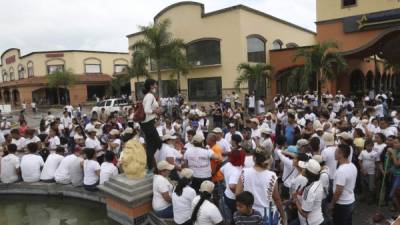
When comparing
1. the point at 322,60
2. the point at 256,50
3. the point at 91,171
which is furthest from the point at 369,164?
the point at 256,50

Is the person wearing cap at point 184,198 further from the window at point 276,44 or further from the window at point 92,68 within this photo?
the window at point 92,68

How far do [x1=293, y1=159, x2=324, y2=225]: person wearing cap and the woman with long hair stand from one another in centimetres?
281

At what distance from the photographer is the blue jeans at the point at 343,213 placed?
473 centimetres

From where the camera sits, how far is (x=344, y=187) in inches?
182

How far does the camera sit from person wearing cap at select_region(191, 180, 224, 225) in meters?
4.30

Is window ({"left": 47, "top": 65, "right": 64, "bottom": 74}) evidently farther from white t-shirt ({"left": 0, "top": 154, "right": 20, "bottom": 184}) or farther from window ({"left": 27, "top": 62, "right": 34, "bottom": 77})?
white t-shirt ({"left": 0, "top": 154, "right": 20, "bottom": 184})

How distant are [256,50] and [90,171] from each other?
19535mm

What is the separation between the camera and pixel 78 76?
140 feet

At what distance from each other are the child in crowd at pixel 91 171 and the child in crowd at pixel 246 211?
420 cm

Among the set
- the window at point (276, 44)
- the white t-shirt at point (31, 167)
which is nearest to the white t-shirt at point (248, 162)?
the white t-shirt at point (31, 167)

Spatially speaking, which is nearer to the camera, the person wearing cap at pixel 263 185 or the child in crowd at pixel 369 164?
the person wearing cap at pixel 263 185

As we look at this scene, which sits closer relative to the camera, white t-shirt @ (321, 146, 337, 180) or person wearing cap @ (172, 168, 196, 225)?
person wearing cap @ (172, 168, 196, 225)

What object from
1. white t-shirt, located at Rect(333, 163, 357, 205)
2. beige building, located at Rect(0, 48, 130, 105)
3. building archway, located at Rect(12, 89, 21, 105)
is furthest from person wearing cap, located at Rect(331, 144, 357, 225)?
building archway, located at Rect(12, 89, 21, 105)

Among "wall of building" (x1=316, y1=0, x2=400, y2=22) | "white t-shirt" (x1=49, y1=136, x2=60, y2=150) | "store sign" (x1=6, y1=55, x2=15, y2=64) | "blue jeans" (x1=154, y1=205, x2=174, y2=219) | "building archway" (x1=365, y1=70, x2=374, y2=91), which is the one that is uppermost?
"store sign" (x1=6, y1=55, x2=15, y2=64)
